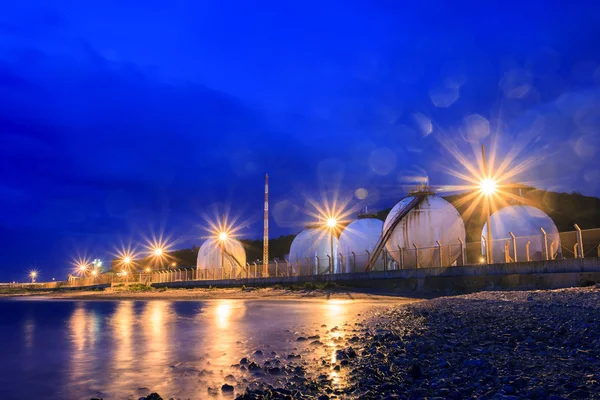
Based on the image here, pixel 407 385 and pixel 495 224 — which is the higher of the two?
pixel 495 224

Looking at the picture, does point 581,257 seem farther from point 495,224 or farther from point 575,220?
point 575,220

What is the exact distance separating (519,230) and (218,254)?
45759 mm

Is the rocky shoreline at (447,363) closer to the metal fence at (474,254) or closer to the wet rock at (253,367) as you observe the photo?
the wet rock at (253,367)

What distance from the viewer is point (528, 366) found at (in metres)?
5.86

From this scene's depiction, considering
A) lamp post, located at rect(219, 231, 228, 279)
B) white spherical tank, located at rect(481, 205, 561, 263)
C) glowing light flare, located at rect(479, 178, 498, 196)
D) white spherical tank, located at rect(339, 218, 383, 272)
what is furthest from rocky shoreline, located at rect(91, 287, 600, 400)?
lamp post, located at rect(219, 231, 228, 279)

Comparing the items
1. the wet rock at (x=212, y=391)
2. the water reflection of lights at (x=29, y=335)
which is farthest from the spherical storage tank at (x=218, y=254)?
the wet rock at (x=212, y=391)

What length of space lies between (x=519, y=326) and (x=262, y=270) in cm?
4872

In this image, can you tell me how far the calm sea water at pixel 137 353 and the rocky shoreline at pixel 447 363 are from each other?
538 mm

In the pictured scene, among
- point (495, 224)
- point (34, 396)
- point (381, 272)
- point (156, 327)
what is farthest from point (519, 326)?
point (495, 224)

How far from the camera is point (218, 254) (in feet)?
232

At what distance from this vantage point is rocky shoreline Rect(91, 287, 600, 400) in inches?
203

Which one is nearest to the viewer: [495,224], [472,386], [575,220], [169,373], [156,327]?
[472,386]

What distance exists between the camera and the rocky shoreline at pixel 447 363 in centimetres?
515

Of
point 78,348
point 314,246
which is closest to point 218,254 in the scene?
point 314,246
